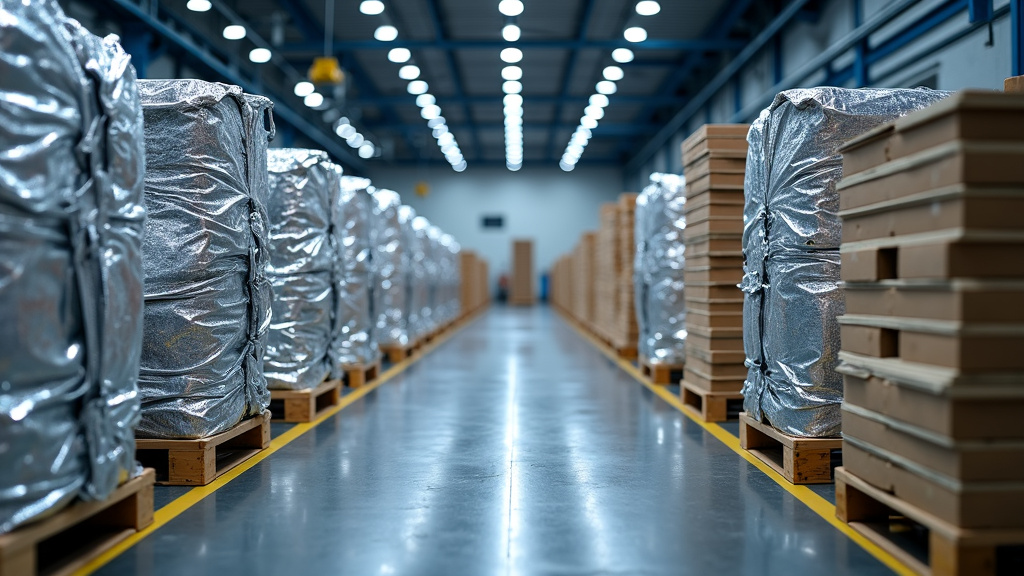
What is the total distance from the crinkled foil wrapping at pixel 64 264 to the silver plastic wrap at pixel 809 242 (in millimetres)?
3210

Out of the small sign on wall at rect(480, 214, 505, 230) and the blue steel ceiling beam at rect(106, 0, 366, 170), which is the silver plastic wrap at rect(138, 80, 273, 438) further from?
the small sign on wall at rect(480, 214, 505, 230)

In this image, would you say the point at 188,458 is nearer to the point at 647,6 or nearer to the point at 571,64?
the point at 647,6

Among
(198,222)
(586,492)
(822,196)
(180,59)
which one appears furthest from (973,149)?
(180,59)

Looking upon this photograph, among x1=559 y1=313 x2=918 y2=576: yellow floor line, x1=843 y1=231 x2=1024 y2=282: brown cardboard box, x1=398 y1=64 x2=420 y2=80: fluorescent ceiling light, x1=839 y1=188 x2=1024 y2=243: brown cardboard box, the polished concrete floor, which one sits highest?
x1=398 y1=64 x2=420 y2=80: fluorescent ceiling light

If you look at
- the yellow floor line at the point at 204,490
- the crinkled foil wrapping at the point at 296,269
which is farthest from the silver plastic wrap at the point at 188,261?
the crinkled foil wrapping at the point at 296,269

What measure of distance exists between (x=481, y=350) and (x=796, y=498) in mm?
8283

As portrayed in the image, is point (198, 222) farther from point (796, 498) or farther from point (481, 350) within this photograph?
point (481, 350)

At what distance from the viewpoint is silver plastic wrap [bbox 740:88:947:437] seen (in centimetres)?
399

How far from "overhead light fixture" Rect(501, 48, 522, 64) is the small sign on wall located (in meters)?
16.2

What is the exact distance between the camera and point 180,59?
11875 millimetres

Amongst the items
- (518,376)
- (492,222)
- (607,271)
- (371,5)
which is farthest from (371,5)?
(492,222)

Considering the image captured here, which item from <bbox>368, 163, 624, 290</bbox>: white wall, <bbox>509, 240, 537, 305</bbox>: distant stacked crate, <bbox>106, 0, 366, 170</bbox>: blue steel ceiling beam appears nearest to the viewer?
<bbox>106, 0, 366, 170</bbox>: blue steel ceiling beam

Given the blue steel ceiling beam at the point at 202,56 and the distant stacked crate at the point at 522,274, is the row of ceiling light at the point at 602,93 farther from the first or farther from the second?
the blue steel ceiling beam at the point at 202,56

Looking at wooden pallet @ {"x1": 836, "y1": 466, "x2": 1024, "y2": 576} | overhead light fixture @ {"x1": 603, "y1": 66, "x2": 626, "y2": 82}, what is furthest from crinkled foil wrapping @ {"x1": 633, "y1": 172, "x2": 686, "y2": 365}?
overhead light fixture @ {"x1": 603, "y1": 66, "x2": 626, "y2": 82}
